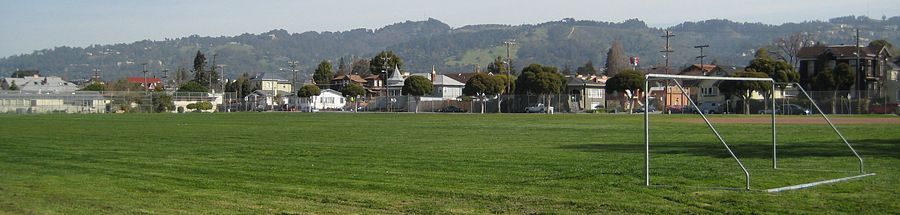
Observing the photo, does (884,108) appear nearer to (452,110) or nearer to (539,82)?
(539,82)

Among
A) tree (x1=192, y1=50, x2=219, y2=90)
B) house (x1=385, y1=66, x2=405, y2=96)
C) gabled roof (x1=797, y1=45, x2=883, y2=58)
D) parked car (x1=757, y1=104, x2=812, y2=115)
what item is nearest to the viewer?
parked car (x1=757, y1=104, x2=812, y2=115)

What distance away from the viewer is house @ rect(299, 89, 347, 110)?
133 m

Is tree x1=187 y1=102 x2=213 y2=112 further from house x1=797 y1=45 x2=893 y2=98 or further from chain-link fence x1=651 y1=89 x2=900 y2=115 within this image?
house x1=797 y1=45 x2=893 y2=98

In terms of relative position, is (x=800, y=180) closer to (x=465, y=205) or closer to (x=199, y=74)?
(x=465, y=205)

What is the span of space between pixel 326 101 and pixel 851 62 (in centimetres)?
7118

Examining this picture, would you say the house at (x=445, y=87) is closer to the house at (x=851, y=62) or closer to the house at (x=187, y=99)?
the house at (x=187, y=99)

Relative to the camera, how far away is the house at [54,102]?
328ft

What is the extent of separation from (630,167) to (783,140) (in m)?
13.1

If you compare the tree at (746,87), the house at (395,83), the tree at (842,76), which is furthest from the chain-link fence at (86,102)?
the tree at (842,76)

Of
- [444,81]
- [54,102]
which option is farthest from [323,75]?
[54,102]

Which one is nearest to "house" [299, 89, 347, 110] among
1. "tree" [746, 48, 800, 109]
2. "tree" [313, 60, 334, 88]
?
"tree" [313, 60, 334, 88]

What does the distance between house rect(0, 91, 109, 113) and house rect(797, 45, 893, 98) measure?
70.5 meters

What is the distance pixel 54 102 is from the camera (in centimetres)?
10306

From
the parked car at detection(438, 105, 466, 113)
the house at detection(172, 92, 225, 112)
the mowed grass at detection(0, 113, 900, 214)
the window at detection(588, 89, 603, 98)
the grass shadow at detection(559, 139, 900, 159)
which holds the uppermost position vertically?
the window at detection(588, 89, 603, 98)
